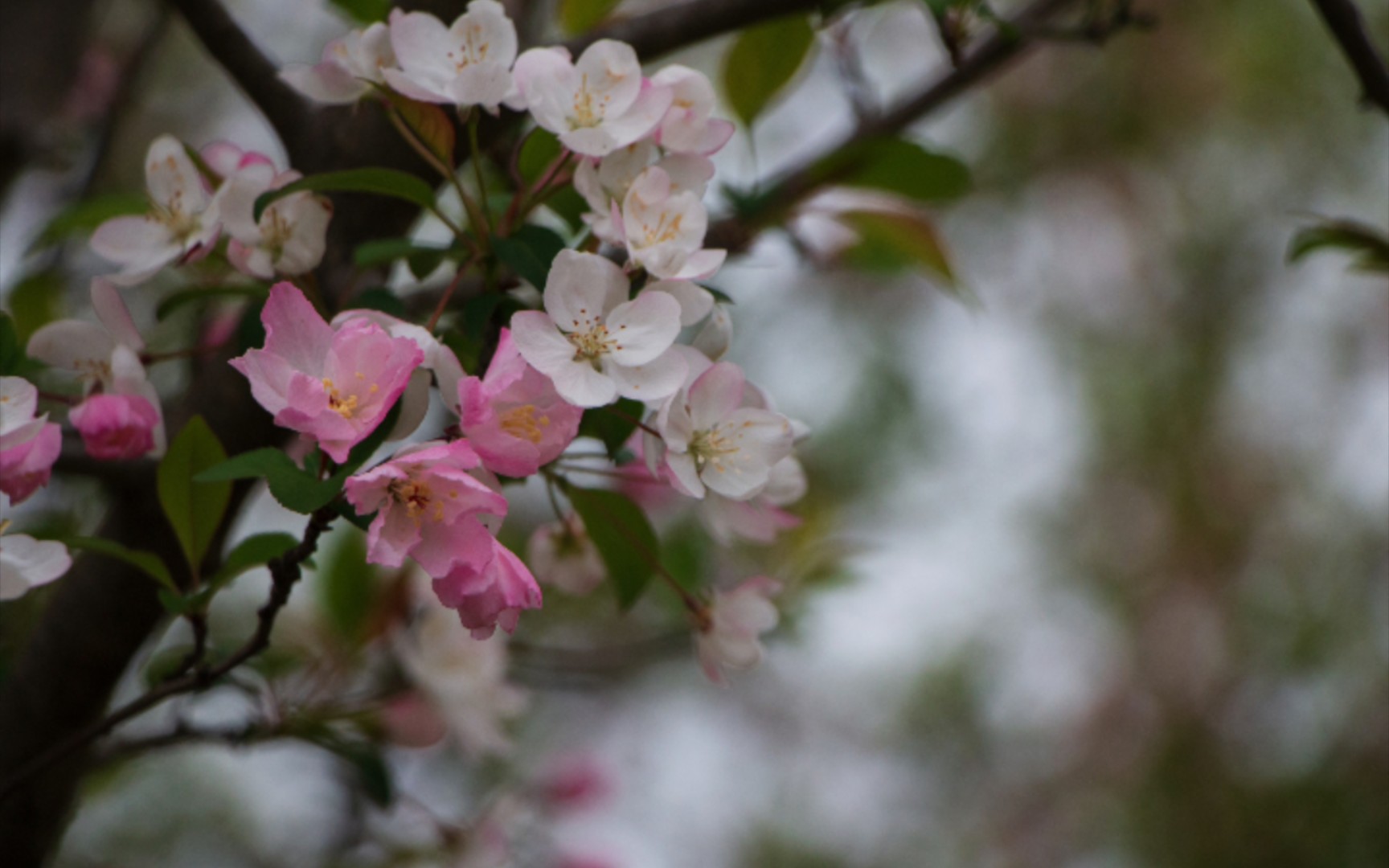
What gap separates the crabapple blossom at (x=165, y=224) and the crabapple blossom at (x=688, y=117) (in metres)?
0.25

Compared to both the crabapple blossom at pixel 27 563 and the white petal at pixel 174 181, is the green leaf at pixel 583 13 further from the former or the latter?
the crabapple blossom at pixel 27 563

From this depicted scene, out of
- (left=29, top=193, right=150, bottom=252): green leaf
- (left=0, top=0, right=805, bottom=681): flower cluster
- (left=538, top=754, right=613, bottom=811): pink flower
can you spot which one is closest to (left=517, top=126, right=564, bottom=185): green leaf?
(left=0, top=0, right=805, bottom=681): flower cluster

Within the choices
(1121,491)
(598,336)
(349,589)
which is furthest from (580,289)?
(1121,491)

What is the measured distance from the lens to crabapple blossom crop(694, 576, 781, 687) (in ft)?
2.23

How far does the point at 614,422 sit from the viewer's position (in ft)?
1.87

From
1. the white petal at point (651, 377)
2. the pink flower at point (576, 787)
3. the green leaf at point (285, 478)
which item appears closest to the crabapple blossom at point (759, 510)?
the white petal at point (651, 377)

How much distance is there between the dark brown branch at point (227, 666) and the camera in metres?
0.52

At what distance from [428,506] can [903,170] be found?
25.0 inches

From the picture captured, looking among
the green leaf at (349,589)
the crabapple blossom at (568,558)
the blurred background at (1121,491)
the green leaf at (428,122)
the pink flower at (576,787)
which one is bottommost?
the blurred background at (1121,491)

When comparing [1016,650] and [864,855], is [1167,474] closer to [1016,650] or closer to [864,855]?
[1016,650]

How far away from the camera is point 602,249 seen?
681mm

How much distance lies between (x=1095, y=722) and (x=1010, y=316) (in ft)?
3.96

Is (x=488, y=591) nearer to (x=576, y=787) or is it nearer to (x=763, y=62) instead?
(x=763, y=62)

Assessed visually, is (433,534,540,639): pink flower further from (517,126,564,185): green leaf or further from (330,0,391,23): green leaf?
(330,0,391,23): green leaf
